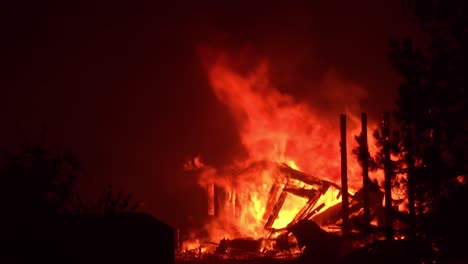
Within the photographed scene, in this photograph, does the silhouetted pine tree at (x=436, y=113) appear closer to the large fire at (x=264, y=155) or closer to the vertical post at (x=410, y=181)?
the vertical post at (x=410, y=181)

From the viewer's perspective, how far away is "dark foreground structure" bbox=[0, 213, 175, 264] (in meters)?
10.5

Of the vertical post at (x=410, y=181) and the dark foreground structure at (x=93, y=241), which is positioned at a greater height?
the vertical post at (x=410, y=181)

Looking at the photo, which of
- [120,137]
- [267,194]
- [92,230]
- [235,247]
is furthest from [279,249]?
[120,137]

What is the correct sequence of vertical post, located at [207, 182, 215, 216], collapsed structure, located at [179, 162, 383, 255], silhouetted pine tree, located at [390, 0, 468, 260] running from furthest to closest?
vertical post, located at [207, 182, 215, 216]
collapsed structure, located at [179, 162, 383, 255]
silhouetted pine tree, located at [390, 0, 468, 260]

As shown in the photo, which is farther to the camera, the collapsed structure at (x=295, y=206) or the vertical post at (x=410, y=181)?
the collapsed structure at (x=295, y=206)

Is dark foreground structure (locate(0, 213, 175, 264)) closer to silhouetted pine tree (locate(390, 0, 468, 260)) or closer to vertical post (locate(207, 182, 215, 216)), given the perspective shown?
silhouetted pine tree (locate(390, 0, 468, 260))

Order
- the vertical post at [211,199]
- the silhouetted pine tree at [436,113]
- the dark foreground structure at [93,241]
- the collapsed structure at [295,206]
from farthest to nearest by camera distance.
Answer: the vertical post at [211,199] → the collapsed structure at [295,206] → the silhouetted pine tree at [436,113] → the dark foreground structure at [93,241]

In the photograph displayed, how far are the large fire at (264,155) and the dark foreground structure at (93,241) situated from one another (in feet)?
56.3

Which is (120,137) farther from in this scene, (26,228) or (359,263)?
(26,228)

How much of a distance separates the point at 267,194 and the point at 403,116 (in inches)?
720

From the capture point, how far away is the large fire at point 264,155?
30609mm

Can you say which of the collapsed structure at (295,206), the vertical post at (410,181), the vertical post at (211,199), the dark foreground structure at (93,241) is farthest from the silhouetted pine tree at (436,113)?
the vertical post at (211,199)

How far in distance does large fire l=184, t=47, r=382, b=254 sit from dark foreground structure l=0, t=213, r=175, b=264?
1715cm

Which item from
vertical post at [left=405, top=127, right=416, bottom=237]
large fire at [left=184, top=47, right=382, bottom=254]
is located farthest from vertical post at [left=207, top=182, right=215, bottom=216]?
vertical post at [left=405, top=127, right=416, bottom=237]
